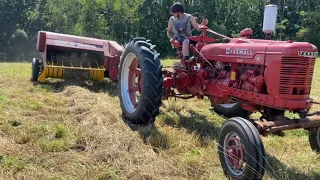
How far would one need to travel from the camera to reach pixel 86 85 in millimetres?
7867

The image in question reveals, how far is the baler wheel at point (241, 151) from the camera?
3.06 metres

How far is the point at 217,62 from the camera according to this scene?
14.9 ft

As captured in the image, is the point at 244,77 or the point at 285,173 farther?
the point at 244,77

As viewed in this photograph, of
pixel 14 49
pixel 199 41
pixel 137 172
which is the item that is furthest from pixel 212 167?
pixel 14 49

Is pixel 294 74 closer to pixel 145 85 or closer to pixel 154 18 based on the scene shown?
pixel 145 85

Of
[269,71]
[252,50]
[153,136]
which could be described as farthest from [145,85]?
[269,71]

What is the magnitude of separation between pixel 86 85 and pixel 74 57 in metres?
0.75

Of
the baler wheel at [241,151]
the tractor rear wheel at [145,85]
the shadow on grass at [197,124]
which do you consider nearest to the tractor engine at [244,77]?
the baler wheel at [241,151]

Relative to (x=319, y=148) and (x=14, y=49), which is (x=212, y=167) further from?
(x=14, y=49)

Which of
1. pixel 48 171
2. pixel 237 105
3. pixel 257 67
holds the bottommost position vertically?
pixel 48 171

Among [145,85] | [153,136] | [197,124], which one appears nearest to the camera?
[153,136]

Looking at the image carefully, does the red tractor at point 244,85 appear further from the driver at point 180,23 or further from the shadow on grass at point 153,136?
the driver at point 180,23

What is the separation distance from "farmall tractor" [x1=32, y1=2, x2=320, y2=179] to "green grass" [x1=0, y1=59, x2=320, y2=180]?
0.27 meters

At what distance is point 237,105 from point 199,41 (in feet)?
3.72
